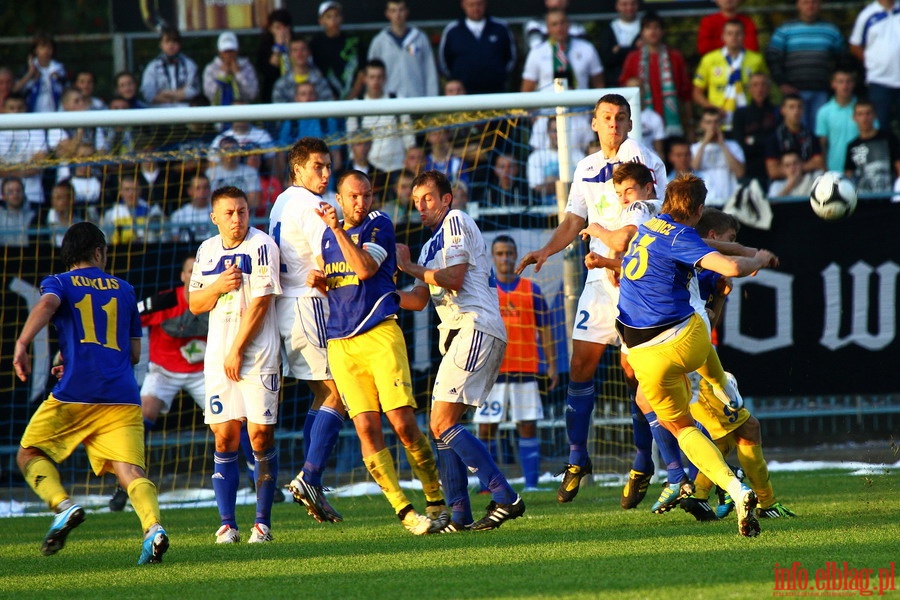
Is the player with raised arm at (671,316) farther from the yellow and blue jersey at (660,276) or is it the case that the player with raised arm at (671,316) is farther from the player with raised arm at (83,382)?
the player with raised arm at (83,382)

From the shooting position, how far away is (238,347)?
741 cm

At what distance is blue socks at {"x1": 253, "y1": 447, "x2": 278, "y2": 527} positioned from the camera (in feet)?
24.7

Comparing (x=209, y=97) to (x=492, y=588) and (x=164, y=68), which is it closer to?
(x=164, y=68)

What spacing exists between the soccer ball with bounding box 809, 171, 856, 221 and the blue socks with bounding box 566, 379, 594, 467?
219 centimetres

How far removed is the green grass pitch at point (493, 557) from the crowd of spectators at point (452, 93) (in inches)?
186

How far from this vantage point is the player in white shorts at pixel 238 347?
7461mm

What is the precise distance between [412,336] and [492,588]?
254 inches

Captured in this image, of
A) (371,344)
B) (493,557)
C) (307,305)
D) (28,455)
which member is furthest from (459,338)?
(28,455)

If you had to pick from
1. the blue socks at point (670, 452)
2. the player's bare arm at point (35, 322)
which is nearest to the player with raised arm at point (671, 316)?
the blue socks at point (670, 452)

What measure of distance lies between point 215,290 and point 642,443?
3.14m

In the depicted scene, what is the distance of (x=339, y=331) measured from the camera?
7301 mm

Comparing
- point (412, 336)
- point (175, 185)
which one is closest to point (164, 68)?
point (175, 185)

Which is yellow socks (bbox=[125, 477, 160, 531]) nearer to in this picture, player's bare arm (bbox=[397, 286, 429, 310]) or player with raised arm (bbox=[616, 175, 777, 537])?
player's bare arm (bbox=[397, 286, 429, 310])

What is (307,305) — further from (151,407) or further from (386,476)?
(151,407)
